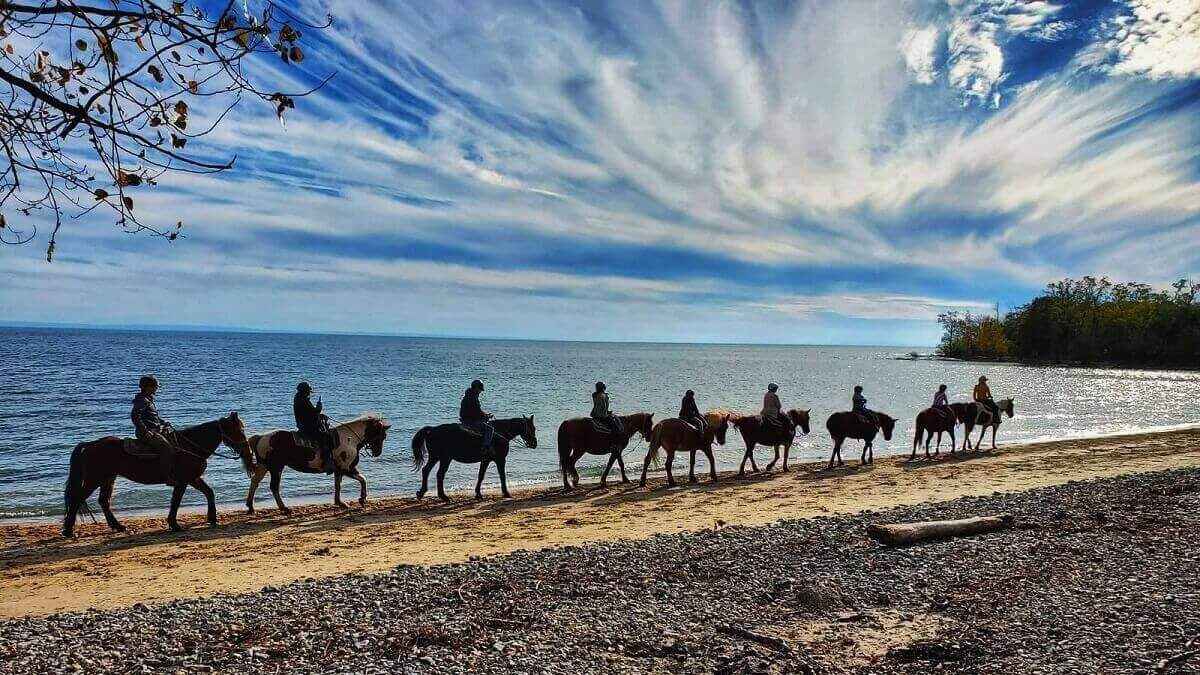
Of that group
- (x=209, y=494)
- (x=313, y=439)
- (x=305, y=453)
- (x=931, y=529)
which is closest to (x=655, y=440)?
(x=313, y=439)

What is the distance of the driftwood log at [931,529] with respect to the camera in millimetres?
8398

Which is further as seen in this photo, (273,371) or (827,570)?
(273,371)

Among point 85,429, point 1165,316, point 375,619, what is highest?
point 1165,316

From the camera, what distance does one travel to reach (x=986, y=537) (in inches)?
340

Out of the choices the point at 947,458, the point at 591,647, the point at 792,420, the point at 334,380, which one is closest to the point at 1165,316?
the point at 947,458

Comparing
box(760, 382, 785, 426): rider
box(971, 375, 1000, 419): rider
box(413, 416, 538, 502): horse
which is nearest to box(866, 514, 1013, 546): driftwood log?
box(413, 416, 538, 502): horse

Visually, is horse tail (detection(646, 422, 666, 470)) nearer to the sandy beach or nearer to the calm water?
the sandy beach

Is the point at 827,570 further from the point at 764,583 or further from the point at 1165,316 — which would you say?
the point at 1165,316

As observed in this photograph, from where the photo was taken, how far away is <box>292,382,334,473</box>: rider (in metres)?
13.4

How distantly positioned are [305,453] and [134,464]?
3056mm

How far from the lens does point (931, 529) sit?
28.5ft

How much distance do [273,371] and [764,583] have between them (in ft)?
242

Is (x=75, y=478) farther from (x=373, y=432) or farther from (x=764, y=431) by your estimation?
(x=764, y=431)

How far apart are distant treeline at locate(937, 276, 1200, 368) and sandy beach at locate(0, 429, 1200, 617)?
9605 cm
